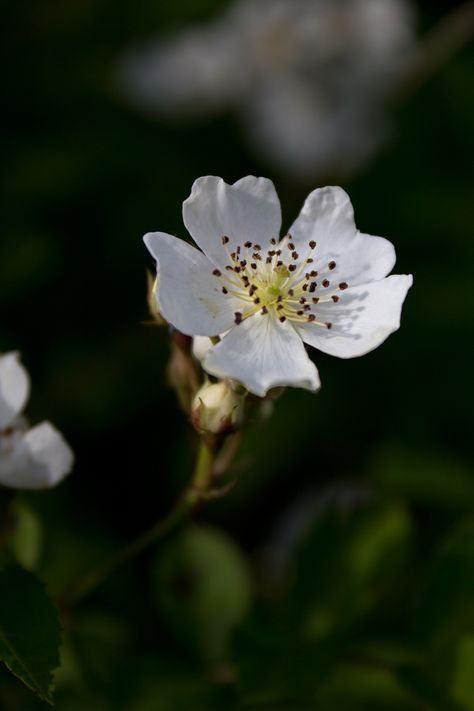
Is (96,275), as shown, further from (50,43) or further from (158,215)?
(50,43)

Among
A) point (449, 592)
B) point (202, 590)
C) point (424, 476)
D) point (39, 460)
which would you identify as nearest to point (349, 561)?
point (449, 592)

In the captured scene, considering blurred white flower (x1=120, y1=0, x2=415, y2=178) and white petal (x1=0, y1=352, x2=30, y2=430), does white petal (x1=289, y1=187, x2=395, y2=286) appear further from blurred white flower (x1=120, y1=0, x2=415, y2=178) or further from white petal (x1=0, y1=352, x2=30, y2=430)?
blurred white flower (x1=120, y1=0, x2=415, y2=178)

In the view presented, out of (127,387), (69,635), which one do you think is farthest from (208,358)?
(127,387)

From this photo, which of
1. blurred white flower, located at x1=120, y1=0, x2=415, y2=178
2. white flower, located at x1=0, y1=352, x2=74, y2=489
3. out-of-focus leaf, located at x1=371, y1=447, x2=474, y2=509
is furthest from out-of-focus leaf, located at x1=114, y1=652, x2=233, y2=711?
blurred white flower, located at x1=120, y1=0, x2=415, y2=178

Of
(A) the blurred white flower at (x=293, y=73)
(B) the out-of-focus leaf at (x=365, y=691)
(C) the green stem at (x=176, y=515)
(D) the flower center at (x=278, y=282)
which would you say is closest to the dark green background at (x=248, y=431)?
(B) the out-of-focus leaf at (x=365, y=691)

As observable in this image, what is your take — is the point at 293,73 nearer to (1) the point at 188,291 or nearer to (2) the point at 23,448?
(1) the point at 188,291

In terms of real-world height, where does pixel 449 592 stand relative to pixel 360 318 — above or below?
below
